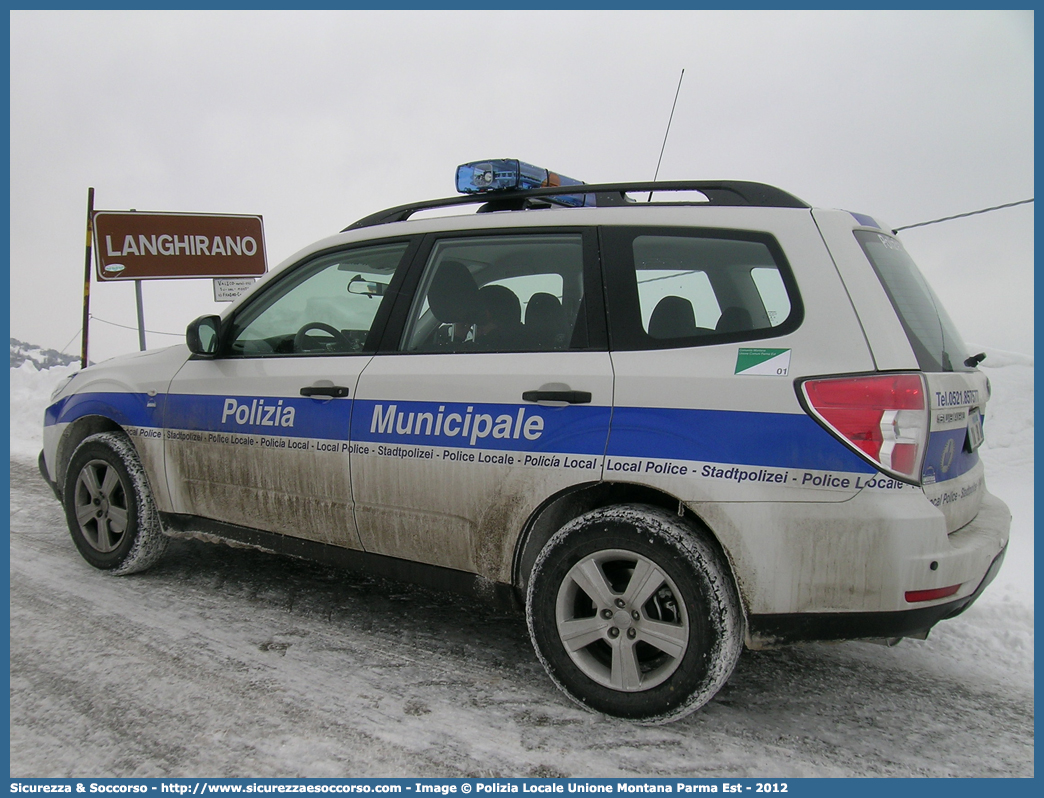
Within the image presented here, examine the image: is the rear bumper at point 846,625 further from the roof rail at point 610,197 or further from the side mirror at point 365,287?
the side mirror at point 365,287

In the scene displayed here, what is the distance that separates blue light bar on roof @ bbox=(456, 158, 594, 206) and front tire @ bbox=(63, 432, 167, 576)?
2.36 m

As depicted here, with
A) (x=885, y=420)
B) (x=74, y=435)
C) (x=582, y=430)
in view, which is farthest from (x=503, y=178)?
(x=74, y=435)

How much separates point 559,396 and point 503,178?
1.14 m

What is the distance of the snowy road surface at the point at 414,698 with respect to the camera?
2.51m

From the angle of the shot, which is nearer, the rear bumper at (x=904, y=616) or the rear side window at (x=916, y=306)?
the rear bumper at (x=904, y=616)

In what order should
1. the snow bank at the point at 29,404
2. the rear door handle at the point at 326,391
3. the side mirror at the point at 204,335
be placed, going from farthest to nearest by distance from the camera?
the snow bank at the point at 29,404, the side mirror at the point at 204,335, the rear door handle at the point at 326,391

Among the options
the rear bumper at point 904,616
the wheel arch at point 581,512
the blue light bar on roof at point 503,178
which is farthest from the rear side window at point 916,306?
the blue light bar on roof at point 503,178

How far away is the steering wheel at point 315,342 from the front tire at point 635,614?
4.61 ft

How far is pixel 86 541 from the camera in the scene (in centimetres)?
436

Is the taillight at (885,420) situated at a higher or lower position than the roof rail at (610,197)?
lower

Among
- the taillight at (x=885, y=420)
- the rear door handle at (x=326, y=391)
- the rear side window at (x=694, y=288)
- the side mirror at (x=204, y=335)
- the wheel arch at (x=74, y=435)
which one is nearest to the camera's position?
the taillight at (x=885, y=420)

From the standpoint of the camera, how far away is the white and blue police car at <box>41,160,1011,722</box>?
2.42m

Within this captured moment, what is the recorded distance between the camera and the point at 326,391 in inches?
133

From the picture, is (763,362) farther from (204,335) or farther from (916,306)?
(204,335)
